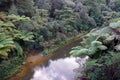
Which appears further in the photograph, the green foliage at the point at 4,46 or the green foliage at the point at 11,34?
the green foliage at the point at 11,34

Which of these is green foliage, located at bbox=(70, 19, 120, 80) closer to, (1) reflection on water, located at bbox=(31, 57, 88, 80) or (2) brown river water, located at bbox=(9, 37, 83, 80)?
(1) reflection on water, located at bbox=(31, 57, 88, 80)

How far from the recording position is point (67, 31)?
2044cm

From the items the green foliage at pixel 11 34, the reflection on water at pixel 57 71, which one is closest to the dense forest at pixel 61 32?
the green foliage at pixel 11 34

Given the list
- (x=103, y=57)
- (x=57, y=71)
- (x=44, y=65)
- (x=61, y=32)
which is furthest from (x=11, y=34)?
(x=103, y=57)

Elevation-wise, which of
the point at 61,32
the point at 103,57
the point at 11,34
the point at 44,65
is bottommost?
the point at 103,57

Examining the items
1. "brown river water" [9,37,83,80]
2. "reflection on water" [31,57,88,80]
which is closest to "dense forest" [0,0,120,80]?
"brown river water" [9,37,83,80]

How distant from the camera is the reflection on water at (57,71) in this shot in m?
12.4

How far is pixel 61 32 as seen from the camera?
64.3 feet

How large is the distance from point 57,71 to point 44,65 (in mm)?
1162

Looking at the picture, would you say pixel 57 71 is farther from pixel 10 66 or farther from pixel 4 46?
pixel 4 46

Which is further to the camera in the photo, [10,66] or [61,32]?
[61,32]

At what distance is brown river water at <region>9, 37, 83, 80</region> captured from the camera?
Answer: 12531 millimetres

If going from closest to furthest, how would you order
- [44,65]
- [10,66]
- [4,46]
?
[4,46] → [10,66] → [44,65]

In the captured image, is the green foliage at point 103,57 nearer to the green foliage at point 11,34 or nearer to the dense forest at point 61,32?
the dense forest at point 61,32
